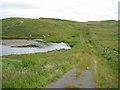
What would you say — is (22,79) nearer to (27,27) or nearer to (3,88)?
(3,88)

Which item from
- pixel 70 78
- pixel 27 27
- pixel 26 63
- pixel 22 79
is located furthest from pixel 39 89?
pixel 27 27

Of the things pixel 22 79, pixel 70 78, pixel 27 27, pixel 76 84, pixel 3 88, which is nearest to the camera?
pixel 3 88

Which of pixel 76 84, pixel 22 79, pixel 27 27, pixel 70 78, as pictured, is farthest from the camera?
pixel 27 27

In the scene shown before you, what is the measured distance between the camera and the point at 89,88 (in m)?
20.8

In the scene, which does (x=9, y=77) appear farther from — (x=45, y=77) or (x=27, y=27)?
(x=27, y=27)

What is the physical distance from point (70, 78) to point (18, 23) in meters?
171

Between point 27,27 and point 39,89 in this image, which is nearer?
point 39,89

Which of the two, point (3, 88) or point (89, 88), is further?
point (89, 88)

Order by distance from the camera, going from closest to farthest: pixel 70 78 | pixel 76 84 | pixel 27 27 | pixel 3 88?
1. pixel 3 88
2. pixel 76 84
3. pixel 70 78
4. pixel 27 27

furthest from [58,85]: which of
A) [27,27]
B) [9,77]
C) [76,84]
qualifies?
[27,27]

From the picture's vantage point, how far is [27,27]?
184375 millimetres

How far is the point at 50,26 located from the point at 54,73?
16736 centimetres

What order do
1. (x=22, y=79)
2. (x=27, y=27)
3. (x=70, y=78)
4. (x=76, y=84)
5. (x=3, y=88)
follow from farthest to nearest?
(x=27, y=27), (x=70, y=78), (x=76, y=84), (x=22, y=79), (x=3, y=88)

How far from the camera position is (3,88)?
18.5 meters
